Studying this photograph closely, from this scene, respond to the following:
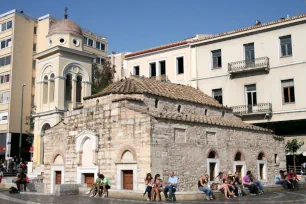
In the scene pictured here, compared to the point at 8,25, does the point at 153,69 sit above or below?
below

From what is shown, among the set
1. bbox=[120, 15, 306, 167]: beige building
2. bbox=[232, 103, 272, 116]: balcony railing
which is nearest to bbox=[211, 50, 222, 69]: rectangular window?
bbox=[120, 15, 306, 167]: beige building

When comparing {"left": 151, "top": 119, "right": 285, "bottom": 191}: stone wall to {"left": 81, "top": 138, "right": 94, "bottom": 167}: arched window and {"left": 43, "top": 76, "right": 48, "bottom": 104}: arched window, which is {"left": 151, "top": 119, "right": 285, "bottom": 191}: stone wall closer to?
{"left": 81, "top": 138, "right": 94, "bottom": 167}: arched window

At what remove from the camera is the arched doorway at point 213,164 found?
20203 mm

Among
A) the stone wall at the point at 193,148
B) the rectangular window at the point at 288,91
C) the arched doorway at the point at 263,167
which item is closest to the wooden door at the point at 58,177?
the stone wall at the point at 193,148

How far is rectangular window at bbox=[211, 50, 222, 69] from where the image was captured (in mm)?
31105

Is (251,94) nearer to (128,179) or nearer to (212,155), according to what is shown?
(212,155)

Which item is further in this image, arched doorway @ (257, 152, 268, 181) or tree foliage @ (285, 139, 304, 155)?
tree foliage @ (285, 139, 304, 155)

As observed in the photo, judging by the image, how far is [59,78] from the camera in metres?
32.2

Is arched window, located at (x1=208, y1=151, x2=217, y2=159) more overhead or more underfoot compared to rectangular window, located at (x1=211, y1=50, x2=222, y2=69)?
more underfoot

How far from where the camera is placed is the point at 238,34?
98.4 feet

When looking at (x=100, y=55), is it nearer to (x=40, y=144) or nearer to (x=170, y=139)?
(x=40, y=144)

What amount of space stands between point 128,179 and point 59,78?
651 inches

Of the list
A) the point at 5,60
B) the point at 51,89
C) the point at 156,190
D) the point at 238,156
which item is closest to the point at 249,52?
the point at 238,156

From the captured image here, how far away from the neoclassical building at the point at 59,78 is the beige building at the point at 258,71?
8.56 m
